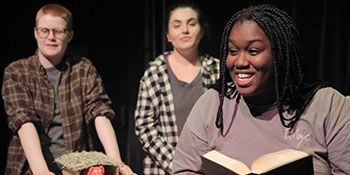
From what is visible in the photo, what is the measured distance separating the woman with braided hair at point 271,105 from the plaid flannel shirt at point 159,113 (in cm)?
81

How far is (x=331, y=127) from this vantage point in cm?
144

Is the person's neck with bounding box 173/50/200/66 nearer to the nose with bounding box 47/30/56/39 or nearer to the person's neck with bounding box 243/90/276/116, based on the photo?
the nose with bounding box 47/30/56/39

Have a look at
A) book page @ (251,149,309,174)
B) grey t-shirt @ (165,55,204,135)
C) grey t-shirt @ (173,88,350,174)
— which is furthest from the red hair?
book page @ (251,149,309,174)

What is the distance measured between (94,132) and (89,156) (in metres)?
0.58

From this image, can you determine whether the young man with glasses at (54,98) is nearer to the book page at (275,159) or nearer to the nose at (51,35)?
the nose at (51,35)

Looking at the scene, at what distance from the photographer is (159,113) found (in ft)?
8.03

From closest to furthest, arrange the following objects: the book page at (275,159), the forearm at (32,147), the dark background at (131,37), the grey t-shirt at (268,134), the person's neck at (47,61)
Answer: the book page at (275,159), the grey t-shirt at (268,134), the forearm at (32,147), the person's neck at (47,61), the dark background at (131,37)

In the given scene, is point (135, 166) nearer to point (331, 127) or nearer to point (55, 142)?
point (55, 142)

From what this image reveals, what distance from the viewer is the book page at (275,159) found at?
1310 mm

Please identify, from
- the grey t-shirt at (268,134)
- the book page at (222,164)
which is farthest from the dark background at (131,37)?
the book page at (222,164)

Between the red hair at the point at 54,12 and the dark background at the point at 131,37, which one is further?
the dark background at the point at 131,37

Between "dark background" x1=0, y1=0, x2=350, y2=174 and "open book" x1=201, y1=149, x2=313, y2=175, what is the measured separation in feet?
4.04

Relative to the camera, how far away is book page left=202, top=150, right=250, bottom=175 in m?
1.36

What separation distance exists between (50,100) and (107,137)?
1.06 ft
